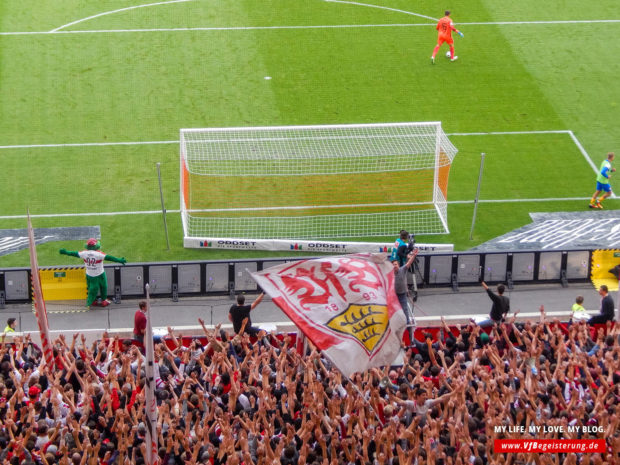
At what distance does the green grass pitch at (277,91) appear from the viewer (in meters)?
23.0

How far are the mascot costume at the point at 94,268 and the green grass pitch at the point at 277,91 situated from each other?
6.14 feet

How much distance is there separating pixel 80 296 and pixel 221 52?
11.1 meters

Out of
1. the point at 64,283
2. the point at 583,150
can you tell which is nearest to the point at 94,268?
the point at 64,283

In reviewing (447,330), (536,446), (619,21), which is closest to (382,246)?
(447,330)

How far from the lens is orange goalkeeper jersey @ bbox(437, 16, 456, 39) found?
27.7 m

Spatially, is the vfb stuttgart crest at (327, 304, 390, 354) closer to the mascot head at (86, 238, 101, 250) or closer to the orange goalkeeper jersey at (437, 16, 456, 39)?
the mascot head at (86, 238, 101, 250)

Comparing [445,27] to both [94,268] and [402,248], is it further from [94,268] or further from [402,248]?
[94,268]

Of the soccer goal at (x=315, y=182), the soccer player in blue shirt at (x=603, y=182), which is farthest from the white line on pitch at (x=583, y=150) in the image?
the soccer goal at (x=315, y=182)

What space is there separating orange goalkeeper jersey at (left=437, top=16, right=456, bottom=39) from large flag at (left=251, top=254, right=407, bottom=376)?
15804 mm

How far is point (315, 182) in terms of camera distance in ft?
74.6

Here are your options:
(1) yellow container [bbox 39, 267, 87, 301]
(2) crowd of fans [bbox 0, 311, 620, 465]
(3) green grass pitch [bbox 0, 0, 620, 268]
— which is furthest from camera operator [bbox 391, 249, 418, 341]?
(1) yellow container [bbox 39, 267, 87, 301]

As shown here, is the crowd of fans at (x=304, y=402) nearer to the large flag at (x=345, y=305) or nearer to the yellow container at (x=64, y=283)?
the large flag at (x=345, y=305)

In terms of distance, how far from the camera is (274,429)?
41.7 feet

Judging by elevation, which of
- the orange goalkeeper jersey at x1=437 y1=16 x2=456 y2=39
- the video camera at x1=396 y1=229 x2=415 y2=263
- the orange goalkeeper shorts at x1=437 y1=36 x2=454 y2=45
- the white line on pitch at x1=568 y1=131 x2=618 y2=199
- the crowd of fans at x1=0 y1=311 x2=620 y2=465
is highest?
the orange goalkeeper jersey at x1=437 y1=16 x2=456 y2=39
